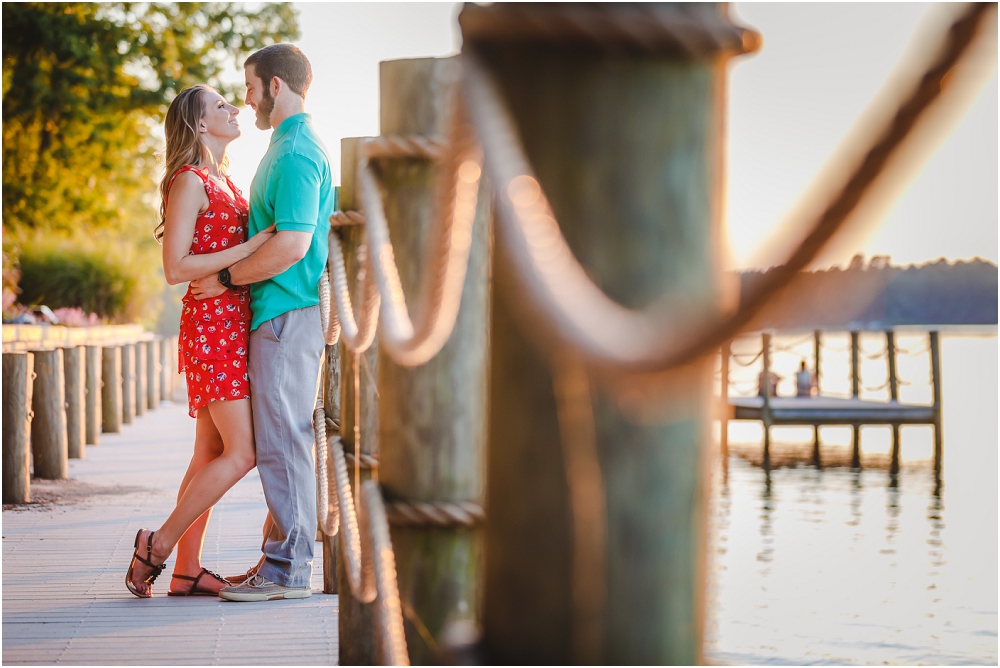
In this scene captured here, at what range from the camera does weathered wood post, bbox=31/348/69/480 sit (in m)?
7.84

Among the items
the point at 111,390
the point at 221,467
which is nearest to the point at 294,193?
the point at 221,467

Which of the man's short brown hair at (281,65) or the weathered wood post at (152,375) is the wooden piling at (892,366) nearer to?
the weathered wood post at (152,375)

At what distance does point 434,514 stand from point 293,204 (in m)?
2.02

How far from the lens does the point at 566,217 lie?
3.78ft

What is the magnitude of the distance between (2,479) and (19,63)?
16282 mm

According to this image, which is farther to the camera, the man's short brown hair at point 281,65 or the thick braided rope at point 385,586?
the man's short brown hair at point 281,65

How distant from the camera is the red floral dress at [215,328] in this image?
12.8 feet

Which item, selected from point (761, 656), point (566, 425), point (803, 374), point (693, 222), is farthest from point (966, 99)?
point (803, 374)

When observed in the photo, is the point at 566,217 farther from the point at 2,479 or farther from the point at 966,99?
the point at 2,479

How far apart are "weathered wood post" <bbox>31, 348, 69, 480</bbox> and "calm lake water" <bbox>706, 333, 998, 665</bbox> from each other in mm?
4939

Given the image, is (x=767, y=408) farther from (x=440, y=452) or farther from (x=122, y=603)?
(x=440, y=452)

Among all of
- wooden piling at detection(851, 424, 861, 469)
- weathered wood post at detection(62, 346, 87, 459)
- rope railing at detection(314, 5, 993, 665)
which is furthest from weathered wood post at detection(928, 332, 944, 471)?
rope railing at detection(314, 5, 993, 665)

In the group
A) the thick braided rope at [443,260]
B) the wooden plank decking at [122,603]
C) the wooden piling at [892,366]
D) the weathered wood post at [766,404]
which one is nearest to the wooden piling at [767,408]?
the weathered wood post at [766,404]

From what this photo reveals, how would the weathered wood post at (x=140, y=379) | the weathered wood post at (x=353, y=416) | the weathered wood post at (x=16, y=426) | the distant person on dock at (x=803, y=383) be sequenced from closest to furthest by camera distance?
the weathered wood post at (x=353, y=416) < the weathered wood post at (x=16, y=426) < the weathered wood post at (x=140, y=379) < the distant person on dock at (x=803, y=383)
